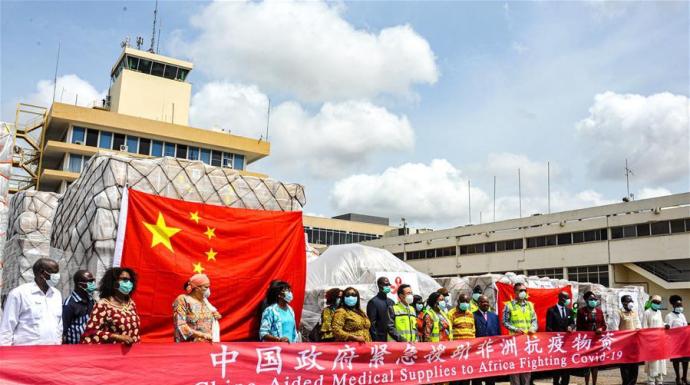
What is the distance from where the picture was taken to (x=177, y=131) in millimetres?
42531

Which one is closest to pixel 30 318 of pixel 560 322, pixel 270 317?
pixel 270 317

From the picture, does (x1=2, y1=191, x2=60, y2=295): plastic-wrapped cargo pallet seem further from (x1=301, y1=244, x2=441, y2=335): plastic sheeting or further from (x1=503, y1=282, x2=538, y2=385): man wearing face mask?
(x1=503, y1=282, x2=538, y2=385): man wearing face mask

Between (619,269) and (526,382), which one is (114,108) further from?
(526,382)

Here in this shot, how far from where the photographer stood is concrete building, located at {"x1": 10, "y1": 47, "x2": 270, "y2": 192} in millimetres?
38906

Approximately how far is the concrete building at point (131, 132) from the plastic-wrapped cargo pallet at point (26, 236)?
22685mm

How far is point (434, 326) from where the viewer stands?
865 cm

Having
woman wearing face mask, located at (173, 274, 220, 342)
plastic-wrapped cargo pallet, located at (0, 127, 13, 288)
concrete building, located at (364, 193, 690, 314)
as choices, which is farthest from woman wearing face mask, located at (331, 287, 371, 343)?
concrete building, located at (364, 193, 690, 314)

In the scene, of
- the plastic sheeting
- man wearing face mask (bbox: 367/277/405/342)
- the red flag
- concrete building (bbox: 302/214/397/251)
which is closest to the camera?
man wearing face mask (bbox: 367/277/405/342)

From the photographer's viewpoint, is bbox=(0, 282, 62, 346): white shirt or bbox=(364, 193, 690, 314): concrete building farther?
bbox=(364, 193, 690, 314): concrete building

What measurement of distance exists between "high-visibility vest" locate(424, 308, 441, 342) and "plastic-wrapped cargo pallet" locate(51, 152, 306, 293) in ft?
12.3

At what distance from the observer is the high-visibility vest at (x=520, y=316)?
9461 mm

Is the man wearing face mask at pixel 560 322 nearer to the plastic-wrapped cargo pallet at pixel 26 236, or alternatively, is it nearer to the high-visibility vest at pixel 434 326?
the high-visibility vest at pixel 434 326

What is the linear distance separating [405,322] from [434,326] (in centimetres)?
79

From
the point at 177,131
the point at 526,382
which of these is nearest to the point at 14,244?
the point at 526,382
